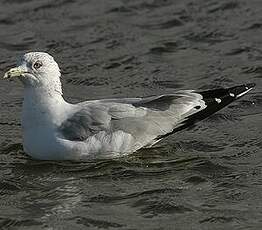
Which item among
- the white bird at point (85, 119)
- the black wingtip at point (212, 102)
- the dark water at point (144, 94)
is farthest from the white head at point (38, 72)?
the black wingtip at point (212, 102)

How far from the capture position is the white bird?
31.7 feet

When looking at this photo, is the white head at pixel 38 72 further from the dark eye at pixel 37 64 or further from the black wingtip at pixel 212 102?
the black wingtip at pixel 212 102

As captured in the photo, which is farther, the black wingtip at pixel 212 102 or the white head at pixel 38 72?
the black wingtip at pixel 212 102

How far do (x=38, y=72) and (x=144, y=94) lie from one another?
238cm

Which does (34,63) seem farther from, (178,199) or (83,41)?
(83,41)

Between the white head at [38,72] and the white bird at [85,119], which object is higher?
the white head at [38,72]

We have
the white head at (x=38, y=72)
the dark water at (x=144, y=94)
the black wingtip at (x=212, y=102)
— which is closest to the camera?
the dark water at (x=144, y=94)

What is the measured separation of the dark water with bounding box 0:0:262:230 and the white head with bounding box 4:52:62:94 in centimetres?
80

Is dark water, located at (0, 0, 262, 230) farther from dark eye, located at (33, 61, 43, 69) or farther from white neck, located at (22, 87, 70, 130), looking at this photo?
dark eye, located at (33, 61, 43, 69)

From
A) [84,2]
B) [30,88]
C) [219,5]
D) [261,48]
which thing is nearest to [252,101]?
[261,48]

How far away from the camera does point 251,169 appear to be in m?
9.40

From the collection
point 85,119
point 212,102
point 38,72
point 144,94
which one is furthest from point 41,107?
point 144,94

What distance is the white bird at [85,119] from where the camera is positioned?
31.7 ft

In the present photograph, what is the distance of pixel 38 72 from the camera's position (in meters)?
9.85
